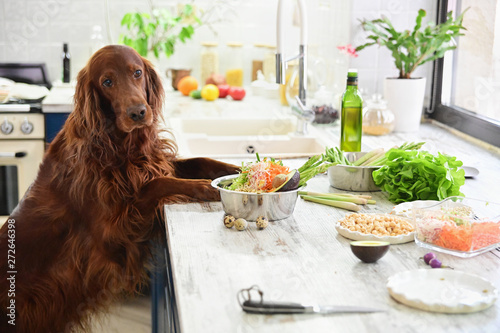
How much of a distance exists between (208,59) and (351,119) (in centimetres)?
177

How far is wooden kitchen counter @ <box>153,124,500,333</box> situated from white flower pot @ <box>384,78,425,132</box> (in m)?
1.03

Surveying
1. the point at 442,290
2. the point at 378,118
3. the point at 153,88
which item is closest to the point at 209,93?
the point at 378,118

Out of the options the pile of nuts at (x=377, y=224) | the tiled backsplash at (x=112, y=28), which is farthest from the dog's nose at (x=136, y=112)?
the tiled backsplash at (x=112, y=28)

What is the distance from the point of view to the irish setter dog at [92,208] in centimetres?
148

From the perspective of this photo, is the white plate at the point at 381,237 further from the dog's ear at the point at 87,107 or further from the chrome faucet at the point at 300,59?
the chrome faucet at the point at 300,59

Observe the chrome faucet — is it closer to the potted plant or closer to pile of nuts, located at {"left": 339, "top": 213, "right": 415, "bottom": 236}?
the potted plant

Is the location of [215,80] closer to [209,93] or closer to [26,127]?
[209,93]

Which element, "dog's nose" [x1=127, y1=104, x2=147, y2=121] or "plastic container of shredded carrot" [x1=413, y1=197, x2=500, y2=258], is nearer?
"plastic container of shredded carrot" [x1=413, y1=197, x2=500, y2=258]

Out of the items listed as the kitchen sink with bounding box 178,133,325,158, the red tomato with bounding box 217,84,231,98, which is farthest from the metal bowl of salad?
the red tomato with bounding box 217,84,231,98

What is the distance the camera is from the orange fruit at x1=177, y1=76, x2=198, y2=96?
336 centimetres

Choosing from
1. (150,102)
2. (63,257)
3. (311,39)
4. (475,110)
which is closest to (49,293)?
(63,257)

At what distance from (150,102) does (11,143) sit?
56.5 inches

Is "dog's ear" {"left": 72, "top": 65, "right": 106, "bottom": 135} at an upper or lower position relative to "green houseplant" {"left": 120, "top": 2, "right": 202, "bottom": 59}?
lower

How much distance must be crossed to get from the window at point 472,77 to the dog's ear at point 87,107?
1.38m
